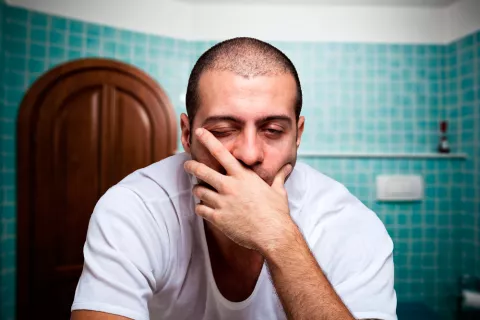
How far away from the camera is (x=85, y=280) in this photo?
0.67 m

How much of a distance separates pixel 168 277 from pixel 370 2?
7.95 ft

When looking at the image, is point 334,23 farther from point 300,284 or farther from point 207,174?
point 300,284

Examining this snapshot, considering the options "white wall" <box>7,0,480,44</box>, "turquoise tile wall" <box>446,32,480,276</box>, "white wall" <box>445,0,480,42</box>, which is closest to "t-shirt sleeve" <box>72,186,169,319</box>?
"white wall" <box>7,0,480,44</box>

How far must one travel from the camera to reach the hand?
0.65 meters

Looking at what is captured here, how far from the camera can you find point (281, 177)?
0.75 meters

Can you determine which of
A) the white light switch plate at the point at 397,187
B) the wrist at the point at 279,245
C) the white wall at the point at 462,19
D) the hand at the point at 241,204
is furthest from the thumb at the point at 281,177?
the white wall at the point at 462,19

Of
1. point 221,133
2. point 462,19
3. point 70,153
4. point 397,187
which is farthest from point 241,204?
point 462,19

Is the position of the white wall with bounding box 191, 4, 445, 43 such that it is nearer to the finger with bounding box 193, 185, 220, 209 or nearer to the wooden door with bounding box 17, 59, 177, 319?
the wooden door with bounding box 17, 59, 177, 319

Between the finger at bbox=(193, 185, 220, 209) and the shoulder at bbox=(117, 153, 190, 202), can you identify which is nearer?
the finger at bbox=(193, 185, 220, 209)

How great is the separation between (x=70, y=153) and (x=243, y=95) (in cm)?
177

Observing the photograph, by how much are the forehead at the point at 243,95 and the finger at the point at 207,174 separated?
0.13 metres

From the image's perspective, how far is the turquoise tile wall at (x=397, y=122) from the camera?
2.27 m

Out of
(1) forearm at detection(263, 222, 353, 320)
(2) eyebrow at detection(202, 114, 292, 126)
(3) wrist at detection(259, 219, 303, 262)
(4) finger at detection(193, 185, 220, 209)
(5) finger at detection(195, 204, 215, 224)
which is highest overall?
(2) eyebrow at detection(202, 114, 292, 126)

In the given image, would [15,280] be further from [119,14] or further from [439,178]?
[439,178]
